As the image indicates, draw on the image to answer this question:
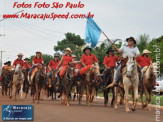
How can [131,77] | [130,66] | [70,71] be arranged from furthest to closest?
[70,71], [131,77], [130,66]

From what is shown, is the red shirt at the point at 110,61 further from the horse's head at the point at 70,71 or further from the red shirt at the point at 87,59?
the horse's head at the point at 70,71

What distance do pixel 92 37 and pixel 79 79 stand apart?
3.21 metres

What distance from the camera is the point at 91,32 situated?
17.6m

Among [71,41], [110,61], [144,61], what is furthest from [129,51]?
[71,41]

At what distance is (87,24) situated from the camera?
17734 mm

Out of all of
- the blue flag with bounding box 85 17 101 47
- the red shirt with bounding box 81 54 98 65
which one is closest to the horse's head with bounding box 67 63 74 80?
the red shirt with bounding box 81 54 98 65

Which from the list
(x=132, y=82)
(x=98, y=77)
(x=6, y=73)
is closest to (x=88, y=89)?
(x=98, y=77)

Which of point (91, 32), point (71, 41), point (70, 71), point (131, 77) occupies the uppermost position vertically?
point (71, 41)

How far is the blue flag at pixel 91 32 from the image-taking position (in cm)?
1747

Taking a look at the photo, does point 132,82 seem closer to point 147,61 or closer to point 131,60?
point 131,60

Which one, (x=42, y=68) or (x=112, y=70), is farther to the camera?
(x=42, y=68)

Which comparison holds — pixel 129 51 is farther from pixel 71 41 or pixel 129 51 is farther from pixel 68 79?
pixel 71 41

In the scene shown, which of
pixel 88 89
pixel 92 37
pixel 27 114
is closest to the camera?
pixel 27 114

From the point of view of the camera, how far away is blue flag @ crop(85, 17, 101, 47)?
57.3ft
